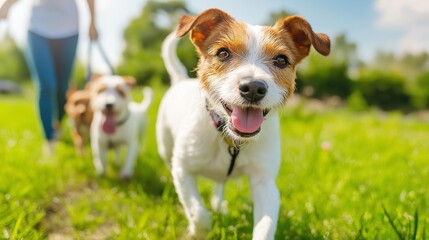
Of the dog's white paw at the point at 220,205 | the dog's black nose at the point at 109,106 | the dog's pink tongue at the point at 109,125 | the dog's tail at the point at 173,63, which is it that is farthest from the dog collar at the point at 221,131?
the dog's pink tongue at the point at 109,125

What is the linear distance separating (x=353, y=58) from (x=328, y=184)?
389 inches

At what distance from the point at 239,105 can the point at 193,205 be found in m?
0.86

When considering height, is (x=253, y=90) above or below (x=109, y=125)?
above

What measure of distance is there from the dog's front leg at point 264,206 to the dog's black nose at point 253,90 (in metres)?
0.65

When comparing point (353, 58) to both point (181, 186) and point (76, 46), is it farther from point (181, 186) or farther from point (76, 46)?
point (181, 186)

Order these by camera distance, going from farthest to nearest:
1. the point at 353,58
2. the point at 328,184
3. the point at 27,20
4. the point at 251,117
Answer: the point at 353,58 < the point at 27,20 < the point at 328,184 < the point at 251,117

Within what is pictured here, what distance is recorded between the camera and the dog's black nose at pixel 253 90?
2.54 meters

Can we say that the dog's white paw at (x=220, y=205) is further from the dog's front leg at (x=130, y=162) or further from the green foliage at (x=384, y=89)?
the green foliage at (x=384, y=89)

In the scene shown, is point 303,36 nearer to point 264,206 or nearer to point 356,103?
point 264,206

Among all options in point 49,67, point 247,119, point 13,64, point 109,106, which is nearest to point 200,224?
point 247,119

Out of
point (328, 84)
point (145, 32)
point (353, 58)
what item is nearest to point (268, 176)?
point (353, 58)

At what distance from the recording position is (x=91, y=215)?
3949 mm

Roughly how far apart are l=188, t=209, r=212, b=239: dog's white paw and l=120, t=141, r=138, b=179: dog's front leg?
2.20m

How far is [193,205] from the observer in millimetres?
3090
